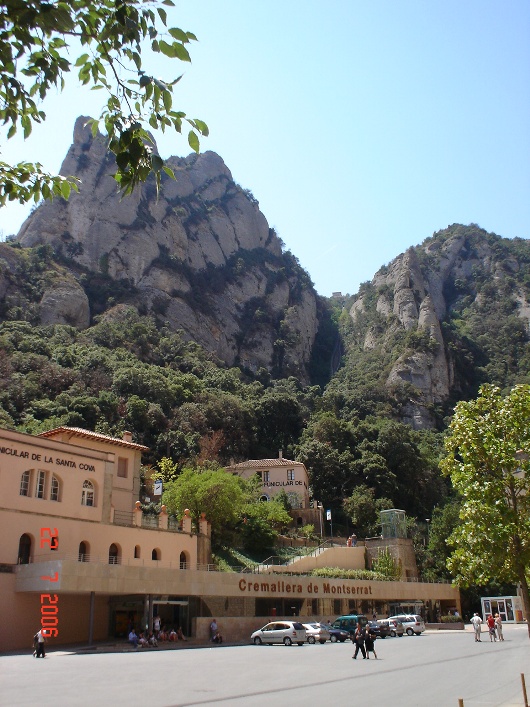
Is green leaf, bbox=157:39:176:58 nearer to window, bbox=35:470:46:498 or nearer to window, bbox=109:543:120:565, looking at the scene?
window, bbox=35:470:46:498

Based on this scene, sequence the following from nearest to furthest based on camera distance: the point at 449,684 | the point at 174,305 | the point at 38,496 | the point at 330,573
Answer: the point at 449,684 → the point at 38,496 → the point at 330,573 → the point at 174,305

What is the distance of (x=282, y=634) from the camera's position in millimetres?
31891

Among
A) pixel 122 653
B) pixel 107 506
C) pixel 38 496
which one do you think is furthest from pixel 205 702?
pixel 107 506

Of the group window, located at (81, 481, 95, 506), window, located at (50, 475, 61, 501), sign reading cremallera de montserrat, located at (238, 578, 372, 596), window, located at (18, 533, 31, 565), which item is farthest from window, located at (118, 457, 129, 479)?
window, located at (18, 533, 31, 565)

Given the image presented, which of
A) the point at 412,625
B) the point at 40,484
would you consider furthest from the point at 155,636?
the point at 412,625

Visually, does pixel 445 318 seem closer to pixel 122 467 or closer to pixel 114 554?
pixel 122 467

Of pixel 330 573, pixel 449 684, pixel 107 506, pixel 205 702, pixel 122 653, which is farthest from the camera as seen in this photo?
pixel 330 573

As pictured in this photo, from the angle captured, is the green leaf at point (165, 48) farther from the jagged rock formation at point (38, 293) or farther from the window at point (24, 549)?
the jagged rock formation at point (38, 293)

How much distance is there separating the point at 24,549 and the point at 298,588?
60.2 ft

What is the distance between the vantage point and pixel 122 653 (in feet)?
84.1

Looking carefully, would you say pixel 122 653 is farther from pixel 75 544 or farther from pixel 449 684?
pixel 449 684

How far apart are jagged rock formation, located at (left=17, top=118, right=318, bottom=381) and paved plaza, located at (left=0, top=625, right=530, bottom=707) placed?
74.3 m

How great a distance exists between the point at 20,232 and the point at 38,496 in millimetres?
89973

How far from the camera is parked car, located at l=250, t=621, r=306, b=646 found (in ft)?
104
